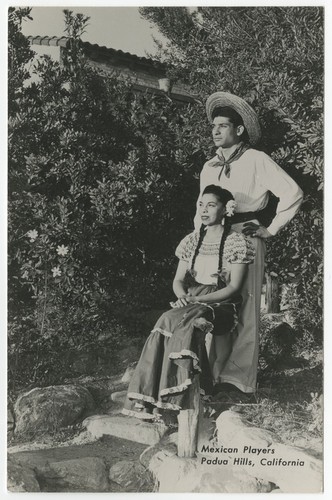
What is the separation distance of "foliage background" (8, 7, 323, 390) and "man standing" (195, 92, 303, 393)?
0.36 meters

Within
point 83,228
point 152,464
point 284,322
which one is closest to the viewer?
point 152,464

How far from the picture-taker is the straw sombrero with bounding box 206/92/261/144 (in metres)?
5.18

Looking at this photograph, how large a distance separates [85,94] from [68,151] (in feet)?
1.73

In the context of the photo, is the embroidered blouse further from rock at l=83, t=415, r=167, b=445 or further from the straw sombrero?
rock at l=83, t=415, r=167, b=445

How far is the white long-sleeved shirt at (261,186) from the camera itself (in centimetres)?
505

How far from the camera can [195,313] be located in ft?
15.2

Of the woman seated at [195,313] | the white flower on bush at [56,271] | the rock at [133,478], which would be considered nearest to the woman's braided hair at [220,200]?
the woman seated at [195,313]

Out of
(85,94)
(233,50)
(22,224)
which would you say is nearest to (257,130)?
(233,50)

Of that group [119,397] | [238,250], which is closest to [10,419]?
[119,397]

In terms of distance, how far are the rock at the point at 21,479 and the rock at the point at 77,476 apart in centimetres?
6

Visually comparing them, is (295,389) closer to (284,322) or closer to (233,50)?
(284,322)

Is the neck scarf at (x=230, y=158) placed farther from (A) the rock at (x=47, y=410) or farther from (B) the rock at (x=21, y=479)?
(B) the rock at (x=21, y=479)

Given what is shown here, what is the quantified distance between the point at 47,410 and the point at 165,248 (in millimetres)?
1648

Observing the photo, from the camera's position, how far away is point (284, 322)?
19.2ft
